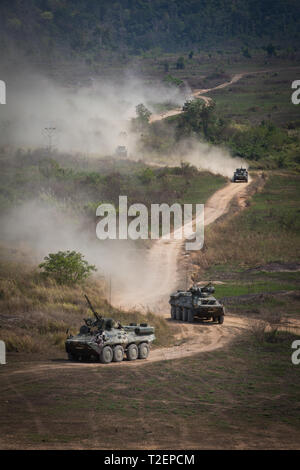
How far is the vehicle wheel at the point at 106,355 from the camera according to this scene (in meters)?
28.1

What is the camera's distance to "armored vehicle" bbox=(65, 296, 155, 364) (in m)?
27.8

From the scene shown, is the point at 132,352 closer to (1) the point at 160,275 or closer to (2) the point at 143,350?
(2) the point at 143,350

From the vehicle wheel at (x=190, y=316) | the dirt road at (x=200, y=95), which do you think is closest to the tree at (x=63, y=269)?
the vehicle wheel at (x=190, y=316)

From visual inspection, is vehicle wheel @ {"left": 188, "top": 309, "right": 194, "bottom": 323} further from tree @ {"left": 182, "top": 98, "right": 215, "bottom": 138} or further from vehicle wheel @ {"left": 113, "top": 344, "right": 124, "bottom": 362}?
tree @ {"left": 182, "top": 98, "right": 215, "bottom": 138}

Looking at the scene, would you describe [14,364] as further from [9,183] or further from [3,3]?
[3,3]

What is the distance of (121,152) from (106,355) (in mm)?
73526

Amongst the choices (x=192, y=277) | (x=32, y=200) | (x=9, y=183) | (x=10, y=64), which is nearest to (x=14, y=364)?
(x=192, y=277)

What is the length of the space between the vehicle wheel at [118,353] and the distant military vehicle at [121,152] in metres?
72.0

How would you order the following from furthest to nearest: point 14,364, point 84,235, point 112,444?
point 84,235, point 14,364, point 112,444

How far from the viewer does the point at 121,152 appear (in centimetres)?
10050

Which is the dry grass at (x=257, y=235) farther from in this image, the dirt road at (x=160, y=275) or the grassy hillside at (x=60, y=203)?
the grassy hillside at (x=60, y=203)

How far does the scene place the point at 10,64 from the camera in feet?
373

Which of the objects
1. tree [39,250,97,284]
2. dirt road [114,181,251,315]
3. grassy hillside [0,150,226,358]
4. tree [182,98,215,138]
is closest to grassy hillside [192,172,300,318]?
dirt road [114,181,251,315]
